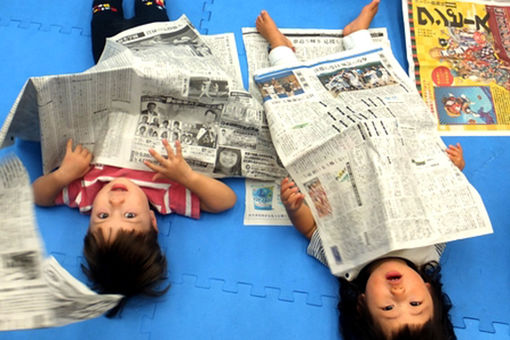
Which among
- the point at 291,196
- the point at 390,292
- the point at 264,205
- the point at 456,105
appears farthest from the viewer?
the point at 456,105

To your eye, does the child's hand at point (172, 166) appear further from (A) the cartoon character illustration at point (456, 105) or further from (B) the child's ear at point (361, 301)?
(A) the cartoon character illustration at point (456, 105)

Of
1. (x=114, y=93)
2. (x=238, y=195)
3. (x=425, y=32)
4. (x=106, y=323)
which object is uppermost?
(x=425, y=32)

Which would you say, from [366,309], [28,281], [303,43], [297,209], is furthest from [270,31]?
[28,281]

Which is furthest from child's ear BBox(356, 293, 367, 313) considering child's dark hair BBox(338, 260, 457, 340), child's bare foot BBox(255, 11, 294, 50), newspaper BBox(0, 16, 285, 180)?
child's bare foot BBox(255, 11, 294, 50)

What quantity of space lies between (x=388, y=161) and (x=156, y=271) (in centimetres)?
51

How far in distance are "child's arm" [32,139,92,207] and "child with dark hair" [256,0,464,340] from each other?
432 mm

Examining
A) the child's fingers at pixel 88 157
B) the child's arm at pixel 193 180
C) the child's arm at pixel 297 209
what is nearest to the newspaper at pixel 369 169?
the child's arm at pixel 297 209

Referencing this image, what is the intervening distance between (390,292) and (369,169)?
23cm

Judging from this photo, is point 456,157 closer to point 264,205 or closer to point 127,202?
point 264,205

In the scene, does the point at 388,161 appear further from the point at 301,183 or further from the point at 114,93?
the point at 114,93

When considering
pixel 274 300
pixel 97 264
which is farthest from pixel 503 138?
pixel 97 264

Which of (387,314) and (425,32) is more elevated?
(425,32)

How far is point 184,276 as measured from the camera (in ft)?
2.83

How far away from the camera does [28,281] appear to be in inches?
17.7
